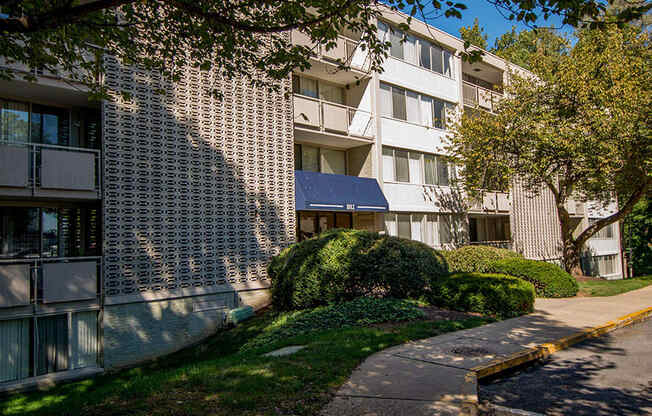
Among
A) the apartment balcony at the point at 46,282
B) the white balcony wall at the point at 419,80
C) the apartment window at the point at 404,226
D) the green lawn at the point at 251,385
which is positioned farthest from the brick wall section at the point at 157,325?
the white balcony wall at the point at 419,80

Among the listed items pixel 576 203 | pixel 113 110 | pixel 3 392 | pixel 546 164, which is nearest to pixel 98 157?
pixel 113 110

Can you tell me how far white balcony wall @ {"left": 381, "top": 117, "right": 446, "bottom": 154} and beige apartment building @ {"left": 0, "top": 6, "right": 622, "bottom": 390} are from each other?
4.11 ft

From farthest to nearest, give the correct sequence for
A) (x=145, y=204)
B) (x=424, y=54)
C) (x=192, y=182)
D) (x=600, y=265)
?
1. (x=600, y=265)
2. (x=424, y=54)
3. (x=192, y=182)
4. (x=145, y=204)

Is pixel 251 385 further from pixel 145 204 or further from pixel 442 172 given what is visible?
pixel 442 172

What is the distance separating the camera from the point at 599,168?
58.4ft

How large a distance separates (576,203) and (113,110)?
99.9 feet

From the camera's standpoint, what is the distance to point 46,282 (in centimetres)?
1055

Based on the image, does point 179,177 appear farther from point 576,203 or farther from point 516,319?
point 576,203

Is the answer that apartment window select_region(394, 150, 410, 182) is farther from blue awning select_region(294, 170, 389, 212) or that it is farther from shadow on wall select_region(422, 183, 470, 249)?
blue awning select_region(294, 170, 389, 212)

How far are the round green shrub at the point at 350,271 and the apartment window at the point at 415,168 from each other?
772 cm

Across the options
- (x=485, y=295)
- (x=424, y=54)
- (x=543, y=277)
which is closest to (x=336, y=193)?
(x=485, y=295)

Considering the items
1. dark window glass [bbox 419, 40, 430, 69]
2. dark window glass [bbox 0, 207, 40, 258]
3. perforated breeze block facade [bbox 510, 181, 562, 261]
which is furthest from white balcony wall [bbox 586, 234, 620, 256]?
dark window glass [bbox 0, 207, 40, 258]

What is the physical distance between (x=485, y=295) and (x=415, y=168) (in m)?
10.3

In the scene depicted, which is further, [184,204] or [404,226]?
[404,226]
